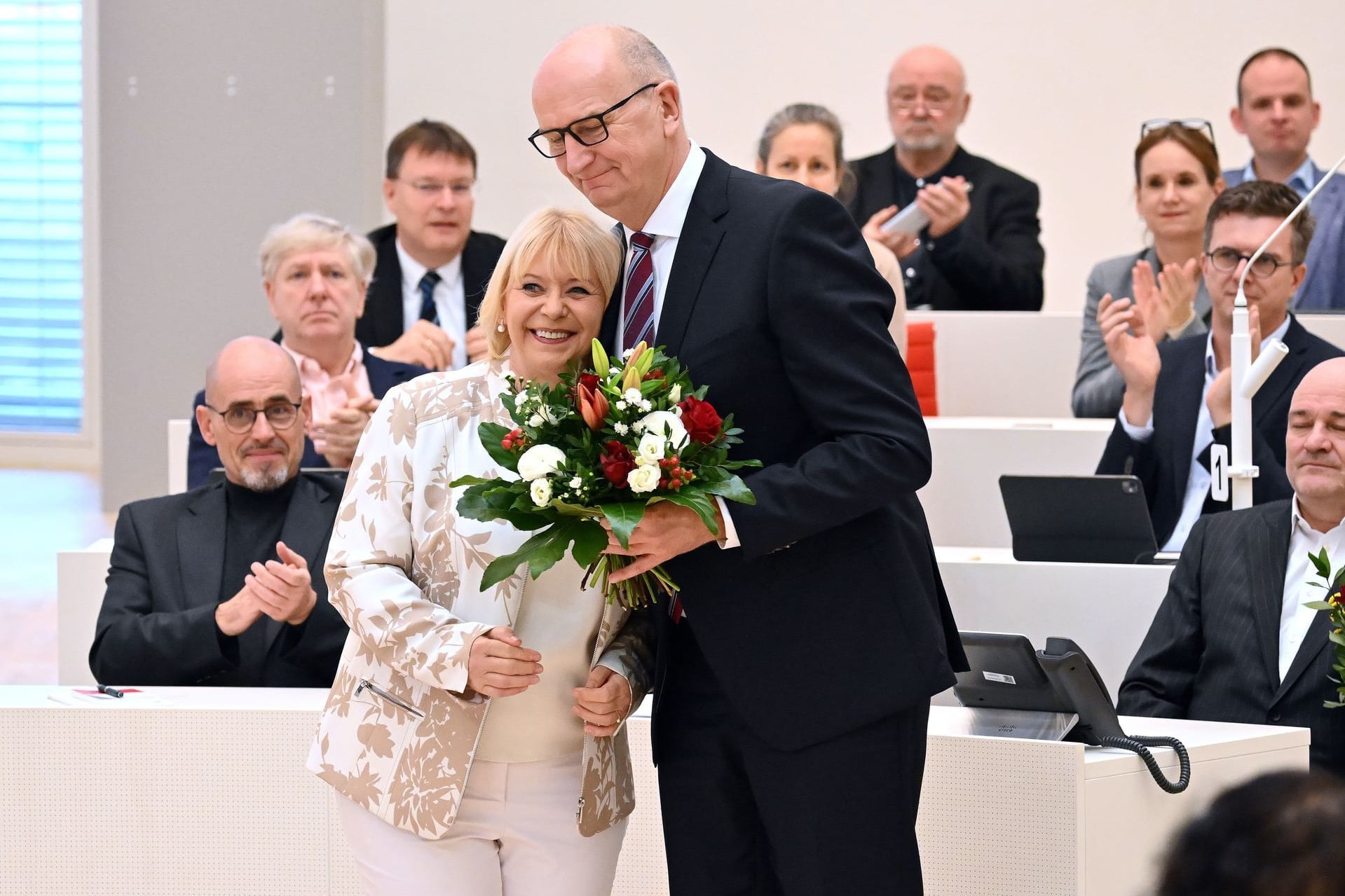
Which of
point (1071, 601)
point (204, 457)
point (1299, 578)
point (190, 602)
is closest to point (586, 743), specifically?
point (190, 602)

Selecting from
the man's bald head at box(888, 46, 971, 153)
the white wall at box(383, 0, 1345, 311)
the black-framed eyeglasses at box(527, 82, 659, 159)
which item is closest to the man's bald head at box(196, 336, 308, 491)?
the black-framed eyeglasses at box(527, 82, 659, 159)

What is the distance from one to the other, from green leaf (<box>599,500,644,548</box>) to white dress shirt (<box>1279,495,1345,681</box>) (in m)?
1.93

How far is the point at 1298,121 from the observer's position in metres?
5.81

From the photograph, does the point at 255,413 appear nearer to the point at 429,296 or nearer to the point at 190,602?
the point at 190,602

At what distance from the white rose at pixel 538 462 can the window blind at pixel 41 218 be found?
11105mm

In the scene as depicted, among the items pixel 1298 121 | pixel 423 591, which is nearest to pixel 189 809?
pixel 423 591

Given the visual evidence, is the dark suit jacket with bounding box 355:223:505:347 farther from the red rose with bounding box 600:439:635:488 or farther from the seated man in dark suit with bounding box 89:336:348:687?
the red rose with bounding box 600:439:635:488

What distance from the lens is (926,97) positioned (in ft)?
19.2

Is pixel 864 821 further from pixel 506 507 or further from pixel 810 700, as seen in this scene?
pixel 506 507

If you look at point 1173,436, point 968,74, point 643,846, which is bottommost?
point 643,846

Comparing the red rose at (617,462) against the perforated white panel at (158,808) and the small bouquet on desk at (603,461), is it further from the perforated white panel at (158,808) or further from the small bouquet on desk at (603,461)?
the perforated white panel at (158,808)

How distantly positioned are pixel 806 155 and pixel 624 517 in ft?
11.4

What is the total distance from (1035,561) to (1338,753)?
0.96 meters

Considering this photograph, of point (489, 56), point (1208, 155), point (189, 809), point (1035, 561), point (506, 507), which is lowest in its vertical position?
point (189, 809)
